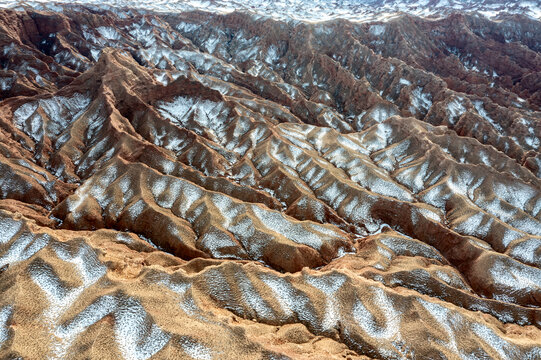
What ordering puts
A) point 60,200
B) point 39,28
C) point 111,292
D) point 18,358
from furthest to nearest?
point 39,28
point 60,200
point 111,292
point 18,358

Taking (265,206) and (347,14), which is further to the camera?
(347,14)

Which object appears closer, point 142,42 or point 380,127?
point 380,127

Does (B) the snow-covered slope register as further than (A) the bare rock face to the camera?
Yes

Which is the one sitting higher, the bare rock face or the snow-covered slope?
the snow-covered slope

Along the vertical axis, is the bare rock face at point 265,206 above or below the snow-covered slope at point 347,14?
below

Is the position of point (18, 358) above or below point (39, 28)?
below

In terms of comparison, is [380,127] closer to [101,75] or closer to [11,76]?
[101,75]

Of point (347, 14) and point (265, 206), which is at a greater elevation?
point (347, 14)

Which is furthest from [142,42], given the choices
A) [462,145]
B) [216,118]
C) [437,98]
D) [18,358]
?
[18,358]
